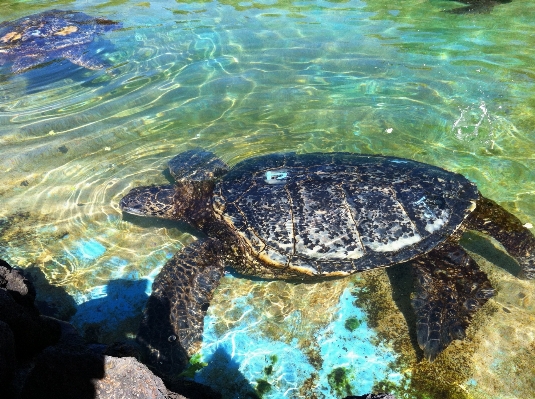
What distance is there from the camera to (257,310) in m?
4.63

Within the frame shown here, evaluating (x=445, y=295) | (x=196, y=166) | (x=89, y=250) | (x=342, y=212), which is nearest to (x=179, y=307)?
(x=89, y=250)

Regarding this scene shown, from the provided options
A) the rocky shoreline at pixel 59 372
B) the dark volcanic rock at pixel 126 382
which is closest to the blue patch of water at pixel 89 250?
the rocky shoreline at pixel 59 372

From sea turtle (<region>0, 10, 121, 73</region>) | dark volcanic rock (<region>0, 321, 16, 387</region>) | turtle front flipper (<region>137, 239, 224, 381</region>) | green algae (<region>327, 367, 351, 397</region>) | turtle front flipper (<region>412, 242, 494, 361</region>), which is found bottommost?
green algae (<region>327, 367, 351, 397</region>)

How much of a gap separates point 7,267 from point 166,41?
906 centimetres

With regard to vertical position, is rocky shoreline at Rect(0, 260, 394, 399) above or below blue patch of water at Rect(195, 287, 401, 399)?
above

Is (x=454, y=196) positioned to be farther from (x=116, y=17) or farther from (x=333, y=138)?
(x=116, y=17)

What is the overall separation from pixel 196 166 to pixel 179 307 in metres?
2.66

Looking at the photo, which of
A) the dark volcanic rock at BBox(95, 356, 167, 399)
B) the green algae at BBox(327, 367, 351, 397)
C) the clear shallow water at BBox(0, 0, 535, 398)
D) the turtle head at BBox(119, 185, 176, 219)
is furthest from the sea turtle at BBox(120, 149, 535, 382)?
the dark volcanic rock at BBox(95, 356, 167, 399)

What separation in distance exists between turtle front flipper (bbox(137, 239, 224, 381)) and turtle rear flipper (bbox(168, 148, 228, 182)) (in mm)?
1489

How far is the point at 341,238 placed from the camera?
15.0ft

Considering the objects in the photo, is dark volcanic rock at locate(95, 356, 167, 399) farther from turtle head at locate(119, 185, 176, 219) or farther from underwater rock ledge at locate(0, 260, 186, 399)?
turtle head at locate(119, 185, 176, 219)

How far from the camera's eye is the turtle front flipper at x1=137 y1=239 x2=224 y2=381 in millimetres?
3953

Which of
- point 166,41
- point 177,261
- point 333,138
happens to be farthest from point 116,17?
point 177,261

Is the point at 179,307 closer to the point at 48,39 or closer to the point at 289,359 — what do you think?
the point at 289,359
